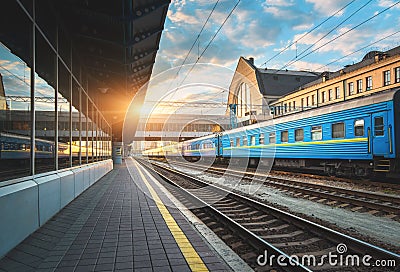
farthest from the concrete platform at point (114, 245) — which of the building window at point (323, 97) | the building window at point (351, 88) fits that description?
the building window at point (323, 97)

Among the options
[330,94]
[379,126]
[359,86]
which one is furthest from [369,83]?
[379,126]

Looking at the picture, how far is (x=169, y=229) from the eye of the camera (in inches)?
231

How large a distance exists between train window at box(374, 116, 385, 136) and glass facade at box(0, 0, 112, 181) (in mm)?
10142

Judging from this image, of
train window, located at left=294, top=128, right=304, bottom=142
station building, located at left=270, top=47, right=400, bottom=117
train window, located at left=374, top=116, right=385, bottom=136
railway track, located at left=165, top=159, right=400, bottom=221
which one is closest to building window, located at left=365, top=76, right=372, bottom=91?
station building, located at left=270, top=47, right=400, bottom=117

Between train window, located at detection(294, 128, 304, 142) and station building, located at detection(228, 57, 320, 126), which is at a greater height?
station building, located at detection(228, 57, 320, 126)

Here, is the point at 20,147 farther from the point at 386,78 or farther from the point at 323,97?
the point at 323,97

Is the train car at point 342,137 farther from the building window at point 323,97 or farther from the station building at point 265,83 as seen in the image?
the station building at point 265,83

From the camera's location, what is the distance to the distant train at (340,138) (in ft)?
37.5

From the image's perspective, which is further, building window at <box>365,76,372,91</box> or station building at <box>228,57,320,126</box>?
station building at <box>228,57,320,126</box>

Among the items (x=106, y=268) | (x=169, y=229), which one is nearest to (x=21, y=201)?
(x=106, y=268)

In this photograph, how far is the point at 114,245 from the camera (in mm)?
4906

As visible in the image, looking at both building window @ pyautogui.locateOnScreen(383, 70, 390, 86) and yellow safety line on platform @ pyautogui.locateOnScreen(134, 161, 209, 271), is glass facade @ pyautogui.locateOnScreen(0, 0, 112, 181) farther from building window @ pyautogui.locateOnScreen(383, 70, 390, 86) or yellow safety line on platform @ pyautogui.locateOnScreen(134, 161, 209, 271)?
building window @ pyautogui.locateOnScreen(383, 70, 390, 86)

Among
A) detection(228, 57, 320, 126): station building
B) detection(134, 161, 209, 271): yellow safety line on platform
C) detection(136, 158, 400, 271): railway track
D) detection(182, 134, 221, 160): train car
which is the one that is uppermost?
detection(228, 57, 320, 126): station building

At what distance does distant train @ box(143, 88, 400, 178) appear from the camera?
11.4 metres
